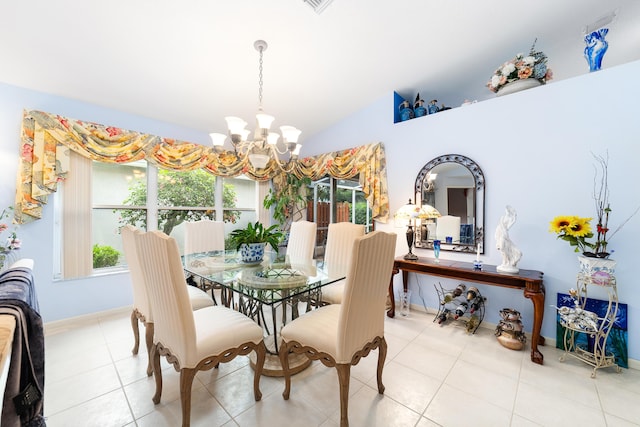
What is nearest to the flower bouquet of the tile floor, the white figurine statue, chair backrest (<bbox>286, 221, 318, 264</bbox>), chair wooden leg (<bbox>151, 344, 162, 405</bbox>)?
Answer: the white figurine statue

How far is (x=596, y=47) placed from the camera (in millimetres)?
2027

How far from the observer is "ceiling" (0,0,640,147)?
1.92m

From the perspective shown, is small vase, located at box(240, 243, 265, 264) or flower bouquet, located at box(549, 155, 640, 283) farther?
small vase, located at box(240, 243, 265, 264)

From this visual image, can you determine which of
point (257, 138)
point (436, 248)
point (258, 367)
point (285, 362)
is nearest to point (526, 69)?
point (436, 248)

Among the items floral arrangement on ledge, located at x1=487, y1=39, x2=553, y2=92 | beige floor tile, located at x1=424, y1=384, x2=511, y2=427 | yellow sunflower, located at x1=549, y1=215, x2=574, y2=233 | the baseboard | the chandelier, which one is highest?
floral arrangement on ledge, located at x1=487, y1=39, x2=553, y2=92

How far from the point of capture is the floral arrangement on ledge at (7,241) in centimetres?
219

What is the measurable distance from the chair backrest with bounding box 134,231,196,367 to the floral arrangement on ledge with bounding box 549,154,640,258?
2.68m

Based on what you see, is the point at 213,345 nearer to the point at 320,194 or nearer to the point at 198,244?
the point at 198,244

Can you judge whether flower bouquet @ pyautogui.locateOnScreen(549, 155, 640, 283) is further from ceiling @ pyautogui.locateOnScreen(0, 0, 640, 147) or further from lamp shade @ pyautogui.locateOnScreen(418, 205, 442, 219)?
ceiling @ pyautogui.locateOnScreen(0, 0, 640, 147)

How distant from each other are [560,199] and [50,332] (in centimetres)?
498

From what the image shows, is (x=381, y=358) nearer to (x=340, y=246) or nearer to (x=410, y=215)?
Result: (x=340, y=246)

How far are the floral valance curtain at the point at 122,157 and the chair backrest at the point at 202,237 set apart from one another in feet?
2.87

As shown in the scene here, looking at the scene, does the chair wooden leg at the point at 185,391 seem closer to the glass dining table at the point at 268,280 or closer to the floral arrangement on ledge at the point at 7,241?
the glass dining table at the point at 268,280

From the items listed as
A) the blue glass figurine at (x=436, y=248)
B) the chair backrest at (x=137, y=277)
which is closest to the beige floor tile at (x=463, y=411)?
the blue glass figurine at (x=436, y=248)
